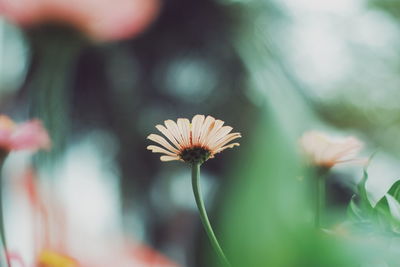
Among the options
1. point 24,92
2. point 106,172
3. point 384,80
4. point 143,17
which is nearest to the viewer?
point 143,17

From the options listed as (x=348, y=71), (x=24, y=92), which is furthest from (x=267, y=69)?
(x=348, y=71)

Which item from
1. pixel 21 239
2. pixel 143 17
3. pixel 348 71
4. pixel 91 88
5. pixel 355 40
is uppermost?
pixel 355 40

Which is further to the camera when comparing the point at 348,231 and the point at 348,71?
the point at 348,71

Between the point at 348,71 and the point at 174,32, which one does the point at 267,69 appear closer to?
the point at 348,71

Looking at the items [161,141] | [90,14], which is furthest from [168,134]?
[90,14]

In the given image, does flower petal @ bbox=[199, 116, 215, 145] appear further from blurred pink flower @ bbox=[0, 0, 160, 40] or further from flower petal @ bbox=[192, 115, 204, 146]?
blurred pink flower @ bbox=[0, 0, 160, 40]

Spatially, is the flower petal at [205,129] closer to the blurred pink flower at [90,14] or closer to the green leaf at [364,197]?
the green leaf at [364,197]

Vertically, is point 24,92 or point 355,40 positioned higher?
point 355,40

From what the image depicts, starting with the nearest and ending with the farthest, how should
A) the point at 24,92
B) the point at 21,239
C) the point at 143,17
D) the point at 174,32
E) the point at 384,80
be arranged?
the point at 21,239 → the point at 143,17 → the point at 24,92 → the point at 384,80 → the point at 174,32
